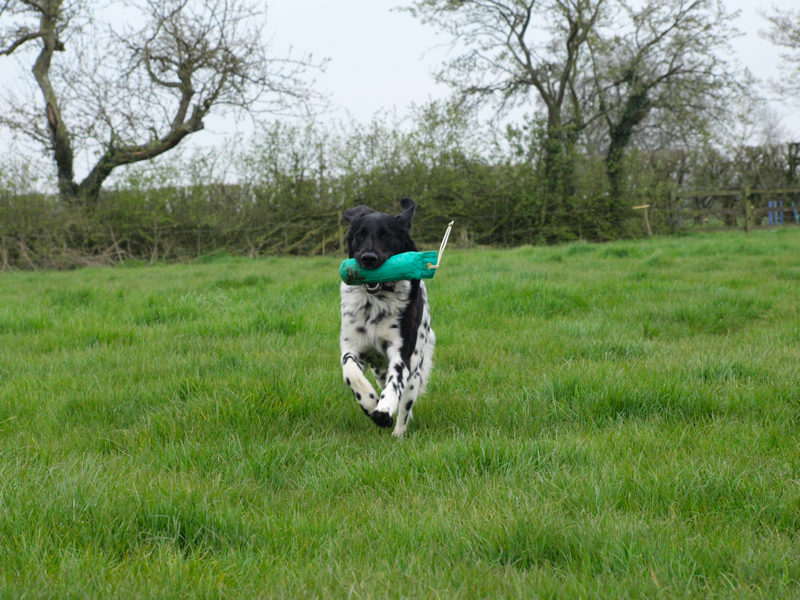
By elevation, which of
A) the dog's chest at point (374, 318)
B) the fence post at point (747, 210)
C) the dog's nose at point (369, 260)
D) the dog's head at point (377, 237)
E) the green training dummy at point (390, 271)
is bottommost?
the dog's chest at point (374, 318)

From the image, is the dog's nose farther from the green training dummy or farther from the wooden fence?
the wooden fence

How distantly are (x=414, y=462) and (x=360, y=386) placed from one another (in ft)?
2.31

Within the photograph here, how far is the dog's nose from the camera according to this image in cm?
385

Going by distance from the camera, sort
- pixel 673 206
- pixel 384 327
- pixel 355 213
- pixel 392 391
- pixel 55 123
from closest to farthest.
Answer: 1. pixel 392 391
2. pixel 384 327
3. pixel 355 213
4. pixel 55 123
5. pixel 673 206

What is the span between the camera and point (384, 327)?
3.94 m

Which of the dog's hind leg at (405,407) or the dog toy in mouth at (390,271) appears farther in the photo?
the dog toy in mouth at (390,271)

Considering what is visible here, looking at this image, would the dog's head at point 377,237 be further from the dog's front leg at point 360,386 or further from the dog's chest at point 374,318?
the dog's front leg at point 360,386

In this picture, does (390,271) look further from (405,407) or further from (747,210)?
(747,210)

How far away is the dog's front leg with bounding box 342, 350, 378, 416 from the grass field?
20cm

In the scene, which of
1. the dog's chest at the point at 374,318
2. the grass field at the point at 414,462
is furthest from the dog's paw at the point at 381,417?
the dog's chest at the point at 374,318

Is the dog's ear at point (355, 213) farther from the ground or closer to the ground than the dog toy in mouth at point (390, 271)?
farther from the ground

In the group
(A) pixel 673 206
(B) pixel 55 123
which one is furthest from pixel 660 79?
(B) pixel 55 123

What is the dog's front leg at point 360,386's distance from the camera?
353cm

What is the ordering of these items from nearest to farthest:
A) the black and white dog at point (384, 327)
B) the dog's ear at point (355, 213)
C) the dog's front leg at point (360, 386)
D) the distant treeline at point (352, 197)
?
1. the dog's front leg at point (360, 386)
2. the black and white dog at point (384, 327)
3. the dog's ear at point (355, 213)
4. the distant treeline at point (352, 197)
